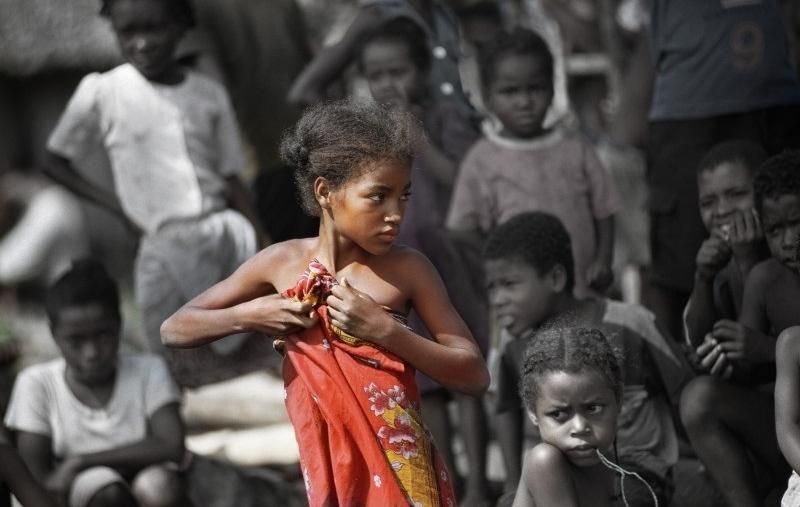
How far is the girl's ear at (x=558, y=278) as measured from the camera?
4844 mm

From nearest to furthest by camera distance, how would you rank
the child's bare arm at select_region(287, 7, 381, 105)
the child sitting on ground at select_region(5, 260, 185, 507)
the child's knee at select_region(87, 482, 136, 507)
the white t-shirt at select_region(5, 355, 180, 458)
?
the child's knee at select_region(87, 482, 136, 507) → the child sitting on ground at select_region(5, 260, 185, 507) → the white t-shirt at select_region(5, 355, 180, 458) → the child's bare arm at select_region(287, 7, 381, 105)

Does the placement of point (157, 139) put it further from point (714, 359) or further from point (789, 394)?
point (789, 394)

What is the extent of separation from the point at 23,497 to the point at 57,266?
10.4 feet

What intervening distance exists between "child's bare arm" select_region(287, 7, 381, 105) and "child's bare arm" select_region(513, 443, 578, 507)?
2.44m

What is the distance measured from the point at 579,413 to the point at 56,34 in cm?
476

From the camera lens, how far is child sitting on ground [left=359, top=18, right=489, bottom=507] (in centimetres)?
546

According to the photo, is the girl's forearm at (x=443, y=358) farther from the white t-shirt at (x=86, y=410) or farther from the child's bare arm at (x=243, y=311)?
the white t-shirt at (x=86, y=410)

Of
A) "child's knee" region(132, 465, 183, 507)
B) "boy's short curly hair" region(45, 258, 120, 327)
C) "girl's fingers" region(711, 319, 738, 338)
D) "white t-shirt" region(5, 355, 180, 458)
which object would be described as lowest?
Answer: "child's knee" region(132, 465, 183, 507)

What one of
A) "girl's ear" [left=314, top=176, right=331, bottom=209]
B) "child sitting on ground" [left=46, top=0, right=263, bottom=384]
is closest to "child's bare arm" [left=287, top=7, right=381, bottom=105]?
"child sitting on ground" [left=46, top=0, right=263, bottom=384]

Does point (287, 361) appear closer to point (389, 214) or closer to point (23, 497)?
point (389, 214)

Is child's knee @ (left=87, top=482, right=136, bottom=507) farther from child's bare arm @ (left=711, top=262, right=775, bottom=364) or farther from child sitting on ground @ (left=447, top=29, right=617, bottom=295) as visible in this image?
child's bare arm @ (left=711, top=262, right=775, bottom=364)

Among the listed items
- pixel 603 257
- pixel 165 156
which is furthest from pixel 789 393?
pixel 165 156

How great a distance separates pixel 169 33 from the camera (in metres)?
5.64

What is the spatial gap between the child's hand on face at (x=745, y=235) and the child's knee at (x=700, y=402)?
1.46 ft
